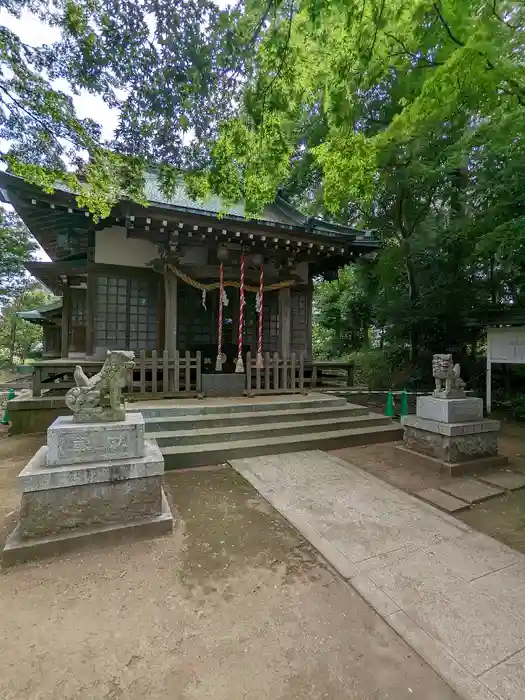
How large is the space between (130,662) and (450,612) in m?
1.81

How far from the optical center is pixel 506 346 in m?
7.70

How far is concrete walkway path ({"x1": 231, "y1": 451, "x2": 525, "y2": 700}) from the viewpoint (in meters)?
1.63

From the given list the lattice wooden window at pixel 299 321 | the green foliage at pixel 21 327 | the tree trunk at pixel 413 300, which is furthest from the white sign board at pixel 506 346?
the green foliage at pixel 21 327

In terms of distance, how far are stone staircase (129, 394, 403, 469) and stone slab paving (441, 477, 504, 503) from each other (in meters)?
1.71

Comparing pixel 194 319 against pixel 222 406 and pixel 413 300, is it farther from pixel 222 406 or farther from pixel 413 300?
pixel 413 300

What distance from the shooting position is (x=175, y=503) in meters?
3.26

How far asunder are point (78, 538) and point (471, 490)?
4021 mm

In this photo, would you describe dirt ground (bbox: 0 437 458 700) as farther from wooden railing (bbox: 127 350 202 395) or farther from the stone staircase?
wooden railing (bbox: 127 350 202 395)

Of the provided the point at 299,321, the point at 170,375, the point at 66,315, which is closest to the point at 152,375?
the point at 170,375

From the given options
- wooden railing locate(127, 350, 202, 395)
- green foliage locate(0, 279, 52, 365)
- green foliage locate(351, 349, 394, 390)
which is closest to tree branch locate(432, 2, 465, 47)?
wooden railing locate(127, 350, 202, 395)

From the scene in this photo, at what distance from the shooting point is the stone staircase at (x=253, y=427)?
4508 millimetres

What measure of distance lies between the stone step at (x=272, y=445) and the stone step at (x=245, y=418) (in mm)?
444

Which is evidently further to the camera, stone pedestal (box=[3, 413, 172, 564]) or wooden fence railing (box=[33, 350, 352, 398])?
wooden fence railing (box=[33, 350, 352, 398])

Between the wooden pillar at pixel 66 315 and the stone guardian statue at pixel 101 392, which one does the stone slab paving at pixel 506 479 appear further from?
the wooden pillar at pixel 66 315
